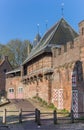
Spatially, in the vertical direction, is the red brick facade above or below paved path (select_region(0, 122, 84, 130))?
above

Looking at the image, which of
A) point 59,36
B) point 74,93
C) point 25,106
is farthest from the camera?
point 59,36

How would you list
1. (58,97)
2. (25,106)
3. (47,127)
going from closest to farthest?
1. (47,127)
2. (58,97)
3. (25,106)

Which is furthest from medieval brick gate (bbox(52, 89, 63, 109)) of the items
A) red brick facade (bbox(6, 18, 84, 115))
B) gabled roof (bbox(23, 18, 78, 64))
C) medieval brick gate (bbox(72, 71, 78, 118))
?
gabled roof (bbox(23, 18, 78, 64))

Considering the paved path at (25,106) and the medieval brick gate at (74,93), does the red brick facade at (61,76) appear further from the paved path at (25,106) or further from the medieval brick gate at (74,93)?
the paved path at (25,106)

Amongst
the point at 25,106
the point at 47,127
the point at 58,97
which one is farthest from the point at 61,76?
the point at 47,127

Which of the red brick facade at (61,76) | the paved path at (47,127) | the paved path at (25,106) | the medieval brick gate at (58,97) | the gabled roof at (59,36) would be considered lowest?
the paved path at (47,127)

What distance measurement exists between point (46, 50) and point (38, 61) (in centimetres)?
472

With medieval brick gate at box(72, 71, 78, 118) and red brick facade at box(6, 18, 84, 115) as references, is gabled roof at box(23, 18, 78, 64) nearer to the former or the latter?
red brick facade at box(6, 18, 84, 115)

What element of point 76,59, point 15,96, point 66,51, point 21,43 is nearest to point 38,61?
point 66,51

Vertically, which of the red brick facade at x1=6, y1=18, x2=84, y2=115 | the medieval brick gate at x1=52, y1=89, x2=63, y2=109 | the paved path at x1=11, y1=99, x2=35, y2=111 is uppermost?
the red brick facade at x1=6, y1=18, x2=84, y2=115

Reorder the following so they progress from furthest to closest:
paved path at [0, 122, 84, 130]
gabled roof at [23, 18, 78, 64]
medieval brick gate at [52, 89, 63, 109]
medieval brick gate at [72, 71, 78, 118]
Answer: gabled roof at [23, 18, 78, 64] < medieval brick gate at [52, 89, 63, 109] < medieval brick gate at [72, 71, 78, 118] < paved path at [0, 122, 84, 130]

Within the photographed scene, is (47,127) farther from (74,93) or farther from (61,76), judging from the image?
(61,76)

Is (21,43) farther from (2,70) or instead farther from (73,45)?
(73,45)

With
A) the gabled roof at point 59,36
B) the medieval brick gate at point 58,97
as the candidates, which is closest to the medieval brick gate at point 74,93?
the medieval brick gate at point 58,97
